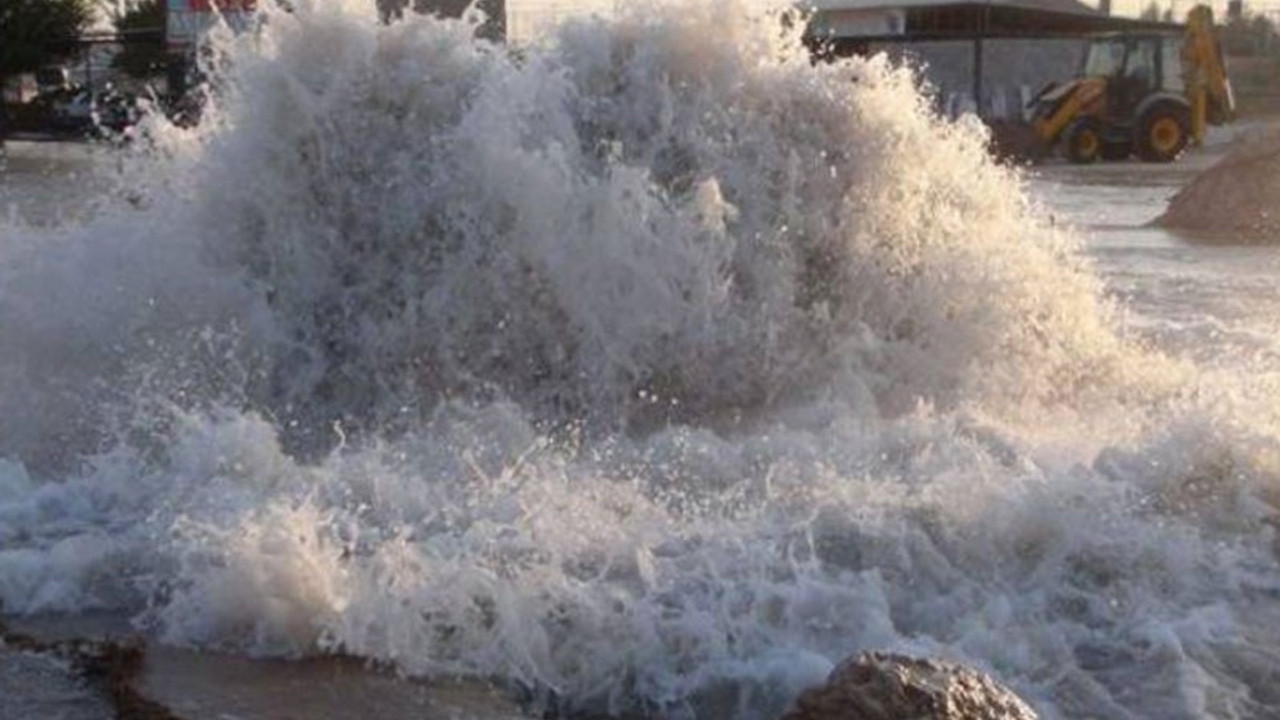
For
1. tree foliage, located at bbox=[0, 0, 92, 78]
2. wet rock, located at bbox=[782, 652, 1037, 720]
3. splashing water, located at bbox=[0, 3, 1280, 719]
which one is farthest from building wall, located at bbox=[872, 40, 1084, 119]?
wet rock, located at bbox=[782, 652, 1037, 720]

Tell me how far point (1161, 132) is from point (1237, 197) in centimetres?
1436

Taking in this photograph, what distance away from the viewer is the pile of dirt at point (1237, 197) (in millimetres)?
20312

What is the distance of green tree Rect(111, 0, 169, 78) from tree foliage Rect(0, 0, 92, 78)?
145 cm

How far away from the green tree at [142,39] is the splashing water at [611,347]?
38.8 metres

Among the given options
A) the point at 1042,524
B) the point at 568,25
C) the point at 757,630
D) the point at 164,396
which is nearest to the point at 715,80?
the point at 568,25

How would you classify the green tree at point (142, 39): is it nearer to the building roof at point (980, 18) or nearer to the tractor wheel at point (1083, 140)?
the building roof at point (980, 18)

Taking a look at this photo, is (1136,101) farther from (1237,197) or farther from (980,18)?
(980,18)

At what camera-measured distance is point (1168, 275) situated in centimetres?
1460

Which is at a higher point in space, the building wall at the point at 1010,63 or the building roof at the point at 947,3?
the building roof at the point at 947,3

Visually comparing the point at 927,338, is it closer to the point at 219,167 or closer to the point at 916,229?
the point at 916,229

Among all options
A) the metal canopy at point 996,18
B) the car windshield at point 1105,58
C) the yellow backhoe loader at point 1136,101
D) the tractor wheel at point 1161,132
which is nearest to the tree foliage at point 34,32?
the metal canopy at point 996,18

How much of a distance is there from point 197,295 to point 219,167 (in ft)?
1.90

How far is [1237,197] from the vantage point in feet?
68.9

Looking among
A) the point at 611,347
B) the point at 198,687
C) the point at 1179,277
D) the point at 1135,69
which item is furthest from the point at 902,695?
the point at 1135,69
